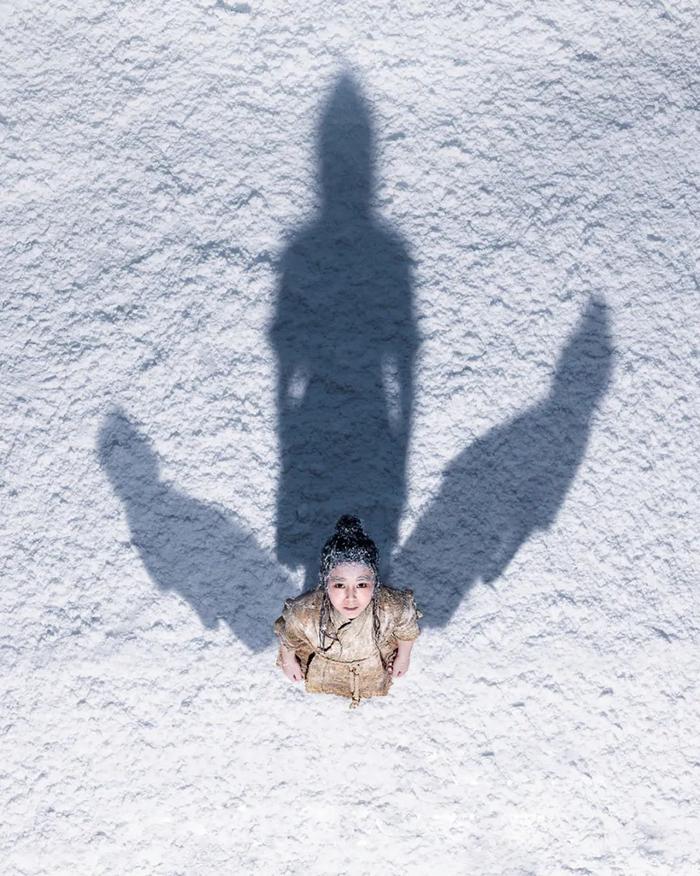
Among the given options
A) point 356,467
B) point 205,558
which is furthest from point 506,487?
point 205,558

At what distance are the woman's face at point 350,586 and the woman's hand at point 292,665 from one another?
287 millimetres

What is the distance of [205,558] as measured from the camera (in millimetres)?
2545

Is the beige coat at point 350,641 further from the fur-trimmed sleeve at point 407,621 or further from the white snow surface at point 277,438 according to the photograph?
the white snow surface at point 277,438

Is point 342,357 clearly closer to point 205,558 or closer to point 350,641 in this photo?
point 205,558

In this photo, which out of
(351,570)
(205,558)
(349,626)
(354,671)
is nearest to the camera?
(351,570)

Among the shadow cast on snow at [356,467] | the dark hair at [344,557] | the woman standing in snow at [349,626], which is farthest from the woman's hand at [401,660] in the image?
the shadow cast on snow at [356,467]

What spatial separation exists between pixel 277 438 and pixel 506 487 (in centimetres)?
59

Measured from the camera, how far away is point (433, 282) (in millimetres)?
2602

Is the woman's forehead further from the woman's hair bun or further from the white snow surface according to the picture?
the white snow surface

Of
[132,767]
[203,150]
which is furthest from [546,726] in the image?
[203,150]

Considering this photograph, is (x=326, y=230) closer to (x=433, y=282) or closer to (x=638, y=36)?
(x=433, y=282)

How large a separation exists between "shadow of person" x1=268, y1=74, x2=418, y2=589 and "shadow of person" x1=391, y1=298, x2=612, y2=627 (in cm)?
11

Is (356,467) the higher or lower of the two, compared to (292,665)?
higher

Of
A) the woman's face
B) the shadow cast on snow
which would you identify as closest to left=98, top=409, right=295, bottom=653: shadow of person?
the shadow cast on snow
